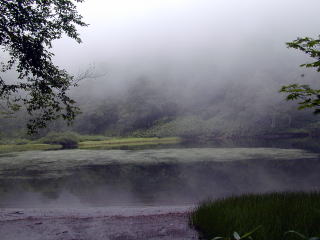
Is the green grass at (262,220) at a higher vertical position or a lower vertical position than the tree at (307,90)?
lower

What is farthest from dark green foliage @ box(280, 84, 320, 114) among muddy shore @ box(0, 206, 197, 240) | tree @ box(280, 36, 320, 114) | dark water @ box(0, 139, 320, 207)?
dark water @ box(0, 139, 320, 207)

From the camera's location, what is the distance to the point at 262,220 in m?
9.70

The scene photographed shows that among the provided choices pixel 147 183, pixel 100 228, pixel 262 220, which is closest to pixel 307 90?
pixel 262 220

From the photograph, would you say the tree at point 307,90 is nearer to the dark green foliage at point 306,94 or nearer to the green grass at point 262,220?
the dark green foliage at point 306,94

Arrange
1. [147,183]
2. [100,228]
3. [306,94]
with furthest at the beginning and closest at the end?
[147,183]
[306,94]
[100,228]

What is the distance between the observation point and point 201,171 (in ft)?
126

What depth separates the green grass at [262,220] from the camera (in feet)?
29.5

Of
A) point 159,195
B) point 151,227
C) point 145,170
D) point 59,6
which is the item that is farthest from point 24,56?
point 145,170

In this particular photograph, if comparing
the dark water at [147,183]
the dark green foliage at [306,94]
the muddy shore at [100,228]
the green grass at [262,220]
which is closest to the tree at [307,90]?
the dark green foliage at [306,94]

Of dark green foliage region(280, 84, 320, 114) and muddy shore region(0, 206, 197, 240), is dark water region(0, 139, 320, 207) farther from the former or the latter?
dark green foliage region(280, 84, 320, 114)

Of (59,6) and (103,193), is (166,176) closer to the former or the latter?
(103,193)

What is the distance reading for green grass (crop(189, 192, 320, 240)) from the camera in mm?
8984

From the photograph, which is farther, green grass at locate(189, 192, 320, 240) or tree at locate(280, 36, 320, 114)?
tree at locate(280, 36, 320, 114)

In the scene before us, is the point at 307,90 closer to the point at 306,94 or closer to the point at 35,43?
the point at 306,94
